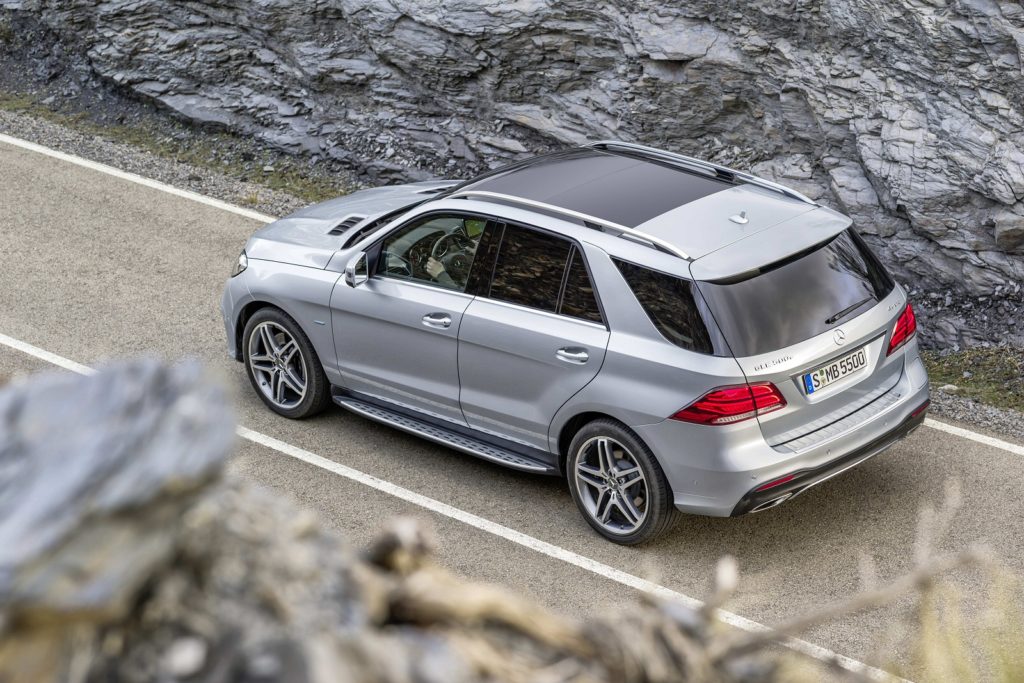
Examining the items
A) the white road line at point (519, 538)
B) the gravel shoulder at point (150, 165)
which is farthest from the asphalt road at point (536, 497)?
the gravel shoulder at point (150, 165)

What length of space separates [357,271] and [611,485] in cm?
222

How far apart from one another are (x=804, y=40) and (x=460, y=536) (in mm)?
6420

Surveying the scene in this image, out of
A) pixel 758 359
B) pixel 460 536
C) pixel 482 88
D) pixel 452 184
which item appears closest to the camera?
pixel 758 359

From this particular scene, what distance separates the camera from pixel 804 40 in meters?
11.0

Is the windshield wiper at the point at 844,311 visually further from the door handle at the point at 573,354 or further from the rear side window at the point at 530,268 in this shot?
the rear side window at the point at 530,268

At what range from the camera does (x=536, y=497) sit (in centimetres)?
748

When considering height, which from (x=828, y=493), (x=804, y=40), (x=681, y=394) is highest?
(x=804, y=40)

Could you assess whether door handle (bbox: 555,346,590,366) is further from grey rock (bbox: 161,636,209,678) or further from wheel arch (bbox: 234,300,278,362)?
grey rock (bbox: 161,636,209,678)

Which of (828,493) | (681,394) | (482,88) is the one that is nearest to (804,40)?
(482,88)

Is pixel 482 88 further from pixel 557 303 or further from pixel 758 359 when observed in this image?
pixel 758 359

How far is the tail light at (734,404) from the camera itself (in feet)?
20.0

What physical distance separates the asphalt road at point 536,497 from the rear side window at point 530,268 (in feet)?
4.52

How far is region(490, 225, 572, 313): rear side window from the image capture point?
678 cm

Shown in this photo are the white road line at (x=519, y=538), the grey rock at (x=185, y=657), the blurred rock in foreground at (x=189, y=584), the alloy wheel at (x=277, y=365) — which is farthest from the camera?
the alloy wheel at (x=277, y=365)
